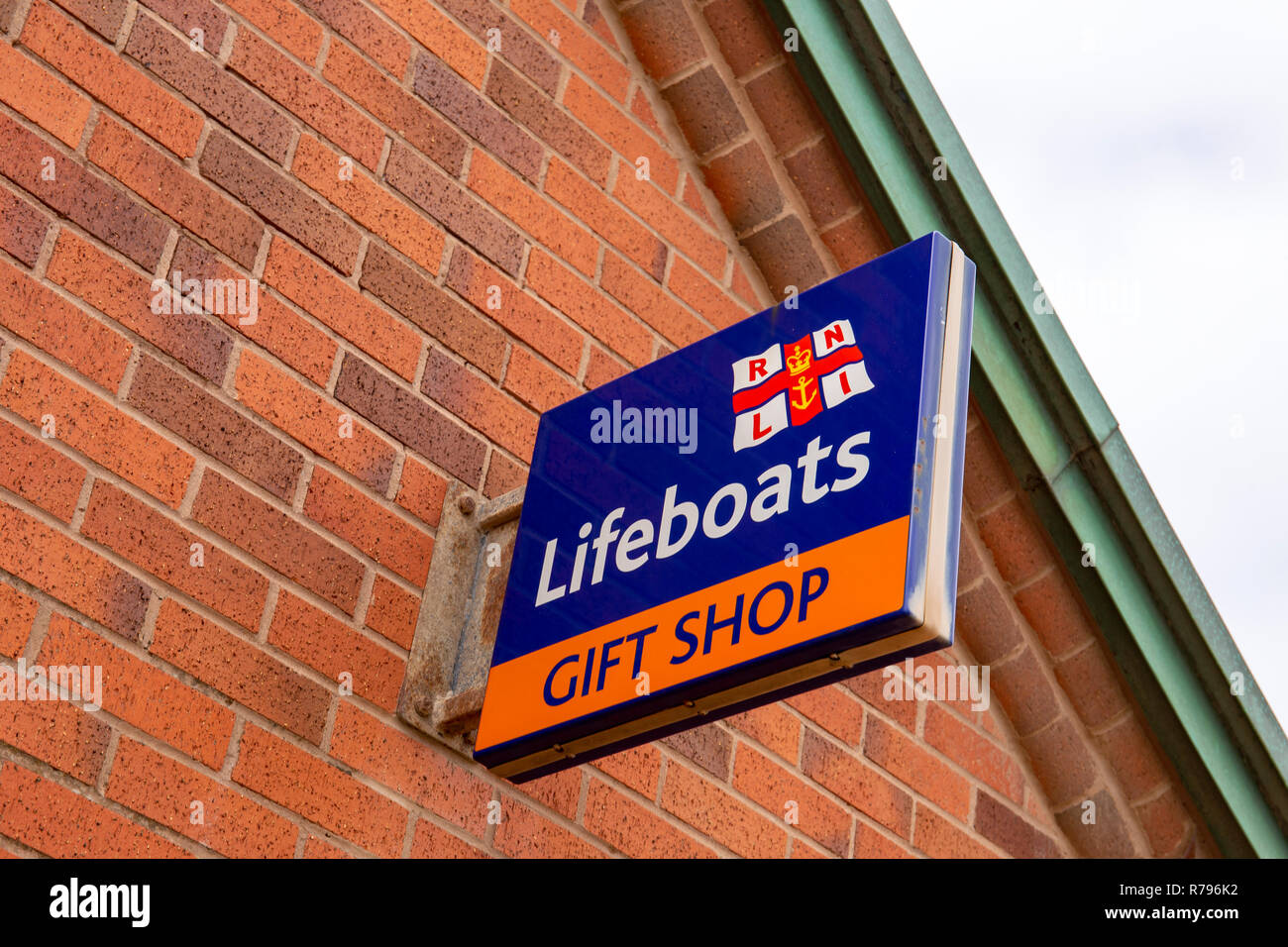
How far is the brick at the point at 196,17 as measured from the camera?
8.59ft

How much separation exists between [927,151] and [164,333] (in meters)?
1.82

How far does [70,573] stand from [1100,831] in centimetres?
241

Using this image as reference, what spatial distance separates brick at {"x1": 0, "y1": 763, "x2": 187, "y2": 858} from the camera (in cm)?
201

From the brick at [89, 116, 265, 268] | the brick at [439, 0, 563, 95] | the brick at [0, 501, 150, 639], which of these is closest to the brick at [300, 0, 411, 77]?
the brick at [439, 0, 563, 95]

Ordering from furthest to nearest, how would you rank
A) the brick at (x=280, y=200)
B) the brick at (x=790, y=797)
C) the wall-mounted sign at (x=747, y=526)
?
the brick at (x=790, y=797)
the brick at (x=280, y=200)
the wall-mounted sign at (x=747, y=526)

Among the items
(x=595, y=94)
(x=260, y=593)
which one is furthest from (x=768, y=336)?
(x=595, y=94)

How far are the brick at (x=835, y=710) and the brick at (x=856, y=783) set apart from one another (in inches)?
1.3

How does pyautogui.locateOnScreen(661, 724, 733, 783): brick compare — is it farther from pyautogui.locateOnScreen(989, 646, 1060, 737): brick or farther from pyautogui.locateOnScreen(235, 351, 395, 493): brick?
pyautogui.locateOnScreen(989, 646, 1060, 737): brick

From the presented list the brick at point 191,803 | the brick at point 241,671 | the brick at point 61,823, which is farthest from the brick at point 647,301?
the brick at point 61,823

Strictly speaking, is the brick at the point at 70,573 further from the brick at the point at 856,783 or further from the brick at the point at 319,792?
the brick at the point at 856,783

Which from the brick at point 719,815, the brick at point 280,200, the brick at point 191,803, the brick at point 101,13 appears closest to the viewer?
the brick at point 191,803

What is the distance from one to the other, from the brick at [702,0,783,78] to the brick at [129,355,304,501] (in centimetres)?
159
